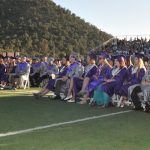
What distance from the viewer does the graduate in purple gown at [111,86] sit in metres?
14.0

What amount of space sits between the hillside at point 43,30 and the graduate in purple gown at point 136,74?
2078 inches

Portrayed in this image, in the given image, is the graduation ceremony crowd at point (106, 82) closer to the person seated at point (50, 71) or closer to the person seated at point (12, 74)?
the person seated at point (50, 71)

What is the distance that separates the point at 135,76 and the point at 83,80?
2.74m

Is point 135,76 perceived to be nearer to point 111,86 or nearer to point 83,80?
point 111,86

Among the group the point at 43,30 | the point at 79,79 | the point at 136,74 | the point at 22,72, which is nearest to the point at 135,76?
the point at 136,74

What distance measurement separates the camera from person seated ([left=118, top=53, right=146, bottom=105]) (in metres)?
13.3

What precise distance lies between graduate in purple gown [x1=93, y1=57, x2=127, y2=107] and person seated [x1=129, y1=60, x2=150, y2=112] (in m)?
0.90

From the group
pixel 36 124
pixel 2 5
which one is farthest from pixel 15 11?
pixel 36 124

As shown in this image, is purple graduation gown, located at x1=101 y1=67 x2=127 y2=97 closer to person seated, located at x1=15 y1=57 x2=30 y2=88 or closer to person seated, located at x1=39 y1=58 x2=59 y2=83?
person seated, located at x1=39 y1=58 x2=59 y2=83

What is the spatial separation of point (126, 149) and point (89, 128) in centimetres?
214

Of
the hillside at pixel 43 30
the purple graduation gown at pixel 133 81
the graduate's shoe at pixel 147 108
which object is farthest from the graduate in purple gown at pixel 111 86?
the hillside at pixel 43 30

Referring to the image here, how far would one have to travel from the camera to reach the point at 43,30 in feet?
250

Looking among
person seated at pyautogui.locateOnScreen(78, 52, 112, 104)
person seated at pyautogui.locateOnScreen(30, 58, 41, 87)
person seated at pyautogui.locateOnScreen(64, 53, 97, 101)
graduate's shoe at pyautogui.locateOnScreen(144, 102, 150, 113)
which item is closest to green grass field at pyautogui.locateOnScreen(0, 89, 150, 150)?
graduate's shoe at pyautogui.locateOnScreen(144, 102, 150, 113)

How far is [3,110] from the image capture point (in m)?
12.2
